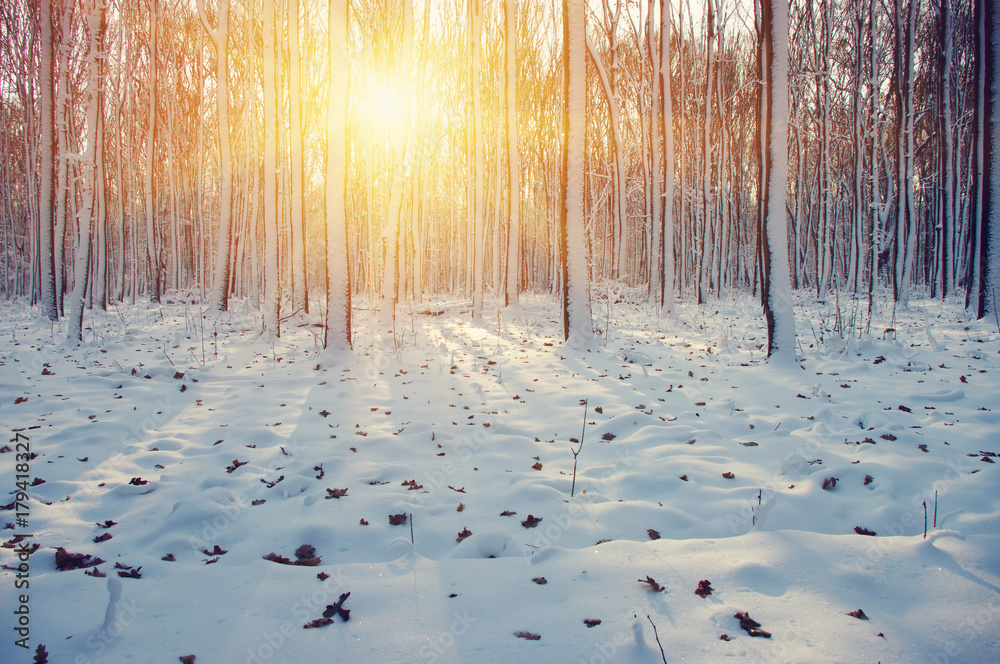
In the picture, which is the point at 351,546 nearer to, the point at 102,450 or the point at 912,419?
the point at 102,450

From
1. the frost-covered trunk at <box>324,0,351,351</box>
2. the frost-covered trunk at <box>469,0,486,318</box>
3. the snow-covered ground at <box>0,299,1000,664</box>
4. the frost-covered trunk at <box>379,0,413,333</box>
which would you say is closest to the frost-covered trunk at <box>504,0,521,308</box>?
the frost-covered trunk at <box>469,0,486,318</box>

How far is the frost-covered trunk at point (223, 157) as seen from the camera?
10.7m

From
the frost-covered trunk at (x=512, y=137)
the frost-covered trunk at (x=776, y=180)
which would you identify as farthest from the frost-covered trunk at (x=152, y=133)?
the frost-covered trunk at (x=776, y=180)

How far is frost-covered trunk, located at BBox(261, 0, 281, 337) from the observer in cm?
812

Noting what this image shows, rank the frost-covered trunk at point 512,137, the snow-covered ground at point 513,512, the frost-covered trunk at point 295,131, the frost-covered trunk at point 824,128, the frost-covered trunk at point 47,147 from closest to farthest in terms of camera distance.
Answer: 1. the snow-covered ground at point 513,512
2. the frost-covered trunk at point 47,147
3. the frost-covered trunk at point 295,131
4. the frost-covered trunk at point 512,137
5. the frost-covered trunk at point 824,128

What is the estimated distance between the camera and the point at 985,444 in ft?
10.8

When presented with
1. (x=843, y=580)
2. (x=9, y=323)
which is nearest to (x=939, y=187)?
(x=843, y=580)

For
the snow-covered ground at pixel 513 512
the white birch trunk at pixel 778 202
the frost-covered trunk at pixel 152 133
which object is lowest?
the snow-covered ground at pixel 513 512

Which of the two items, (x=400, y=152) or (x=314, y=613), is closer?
(x=314, y=613)

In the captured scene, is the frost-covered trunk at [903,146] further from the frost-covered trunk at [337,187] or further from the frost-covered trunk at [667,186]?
the frost-covered trunk at [337,187]

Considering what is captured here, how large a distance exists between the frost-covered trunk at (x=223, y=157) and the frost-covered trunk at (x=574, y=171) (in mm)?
8580

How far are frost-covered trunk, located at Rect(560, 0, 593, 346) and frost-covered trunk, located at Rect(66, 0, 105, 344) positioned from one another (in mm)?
7084

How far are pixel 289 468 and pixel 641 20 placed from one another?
15740mm

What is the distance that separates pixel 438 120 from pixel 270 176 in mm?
12906
